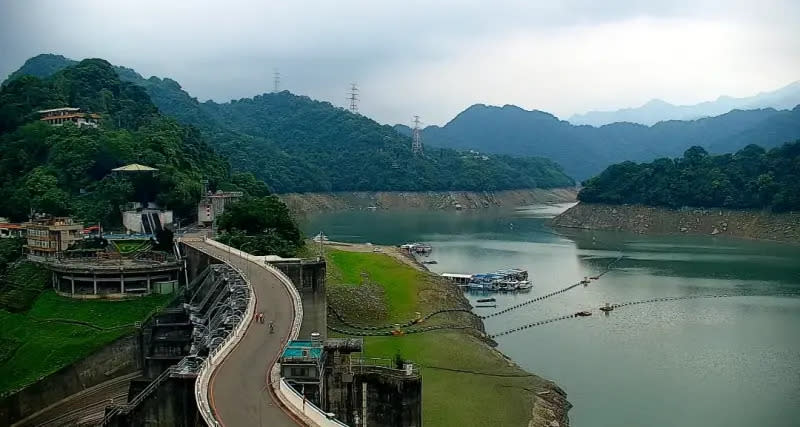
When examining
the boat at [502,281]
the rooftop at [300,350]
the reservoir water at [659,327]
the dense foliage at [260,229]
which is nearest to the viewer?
the rooftop at [300,350]

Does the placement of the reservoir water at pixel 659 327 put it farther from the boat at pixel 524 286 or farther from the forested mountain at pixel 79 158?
the forested mountain at pixel 79 158

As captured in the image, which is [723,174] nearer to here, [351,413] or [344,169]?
[344,169]

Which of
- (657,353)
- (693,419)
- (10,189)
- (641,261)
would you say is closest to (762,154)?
(641,261)

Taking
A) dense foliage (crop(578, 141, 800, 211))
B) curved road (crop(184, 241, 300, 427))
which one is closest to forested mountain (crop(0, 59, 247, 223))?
curved road (crop(184, 241, 300, 427))

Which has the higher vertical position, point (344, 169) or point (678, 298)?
point (344, 169)

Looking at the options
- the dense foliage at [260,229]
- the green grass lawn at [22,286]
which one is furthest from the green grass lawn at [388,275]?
the green grass lawn at [22,286]

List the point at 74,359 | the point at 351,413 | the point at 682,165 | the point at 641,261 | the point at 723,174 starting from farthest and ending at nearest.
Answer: the point at 682,165, the point at 723,174, the point at 641,261, the point at 74,359, the point at 351,413
